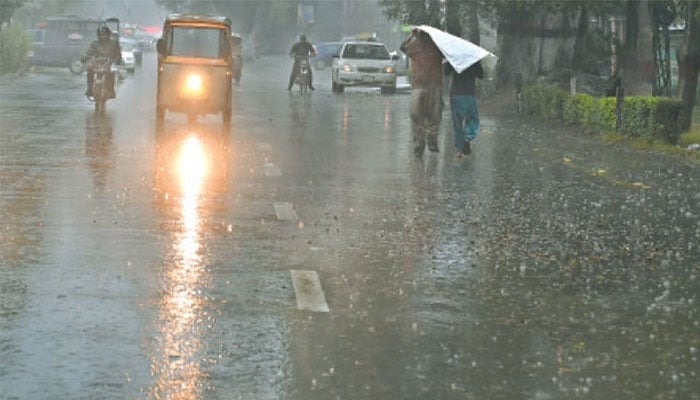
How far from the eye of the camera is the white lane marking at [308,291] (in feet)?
30.5

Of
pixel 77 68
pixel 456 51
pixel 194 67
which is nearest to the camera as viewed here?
pixel 456 51

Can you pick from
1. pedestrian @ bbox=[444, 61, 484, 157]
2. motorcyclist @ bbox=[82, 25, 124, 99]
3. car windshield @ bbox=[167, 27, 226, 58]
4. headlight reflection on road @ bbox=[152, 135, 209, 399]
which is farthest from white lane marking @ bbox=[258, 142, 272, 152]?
motorcyclist @ bbox=[82, 25, 124, 99]

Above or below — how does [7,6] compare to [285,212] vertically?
above

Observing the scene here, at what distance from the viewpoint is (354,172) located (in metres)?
18.5

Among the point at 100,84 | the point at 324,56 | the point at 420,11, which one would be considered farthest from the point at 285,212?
the point at 324,56

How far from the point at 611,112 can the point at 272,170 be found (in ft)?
35.1

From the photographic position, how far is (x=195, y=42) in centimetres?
2738

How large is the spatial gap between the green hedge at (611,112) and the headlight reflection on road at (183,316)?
12484 millimetres

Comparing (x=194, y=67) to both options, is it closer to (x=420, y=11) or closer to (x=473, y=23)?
(x=473, y=23)

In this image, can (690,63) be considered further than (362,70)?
No

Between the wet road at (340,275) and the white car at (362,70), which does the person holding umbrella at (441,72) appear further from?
the white car at (362,70)

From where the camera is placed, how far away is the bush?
5072cm

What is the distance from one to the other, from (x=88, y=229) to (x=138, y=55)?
58755 millimetres

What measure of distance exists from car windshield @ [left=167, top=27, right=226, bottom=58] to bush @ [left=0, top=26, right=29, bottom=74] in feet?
80.4
